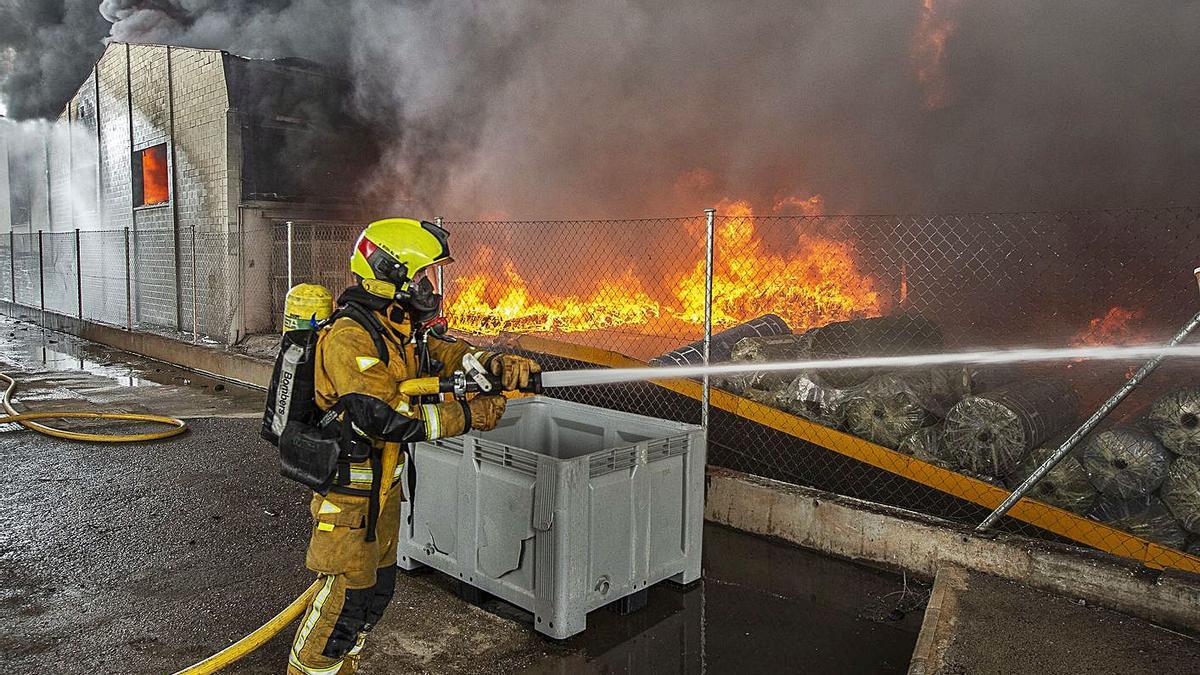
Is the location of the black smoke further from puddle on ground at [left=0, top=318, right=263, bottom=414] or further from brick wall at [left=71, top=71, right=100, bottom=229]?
puddle on ground at [left=0, top=318, right=263, bottom=414]

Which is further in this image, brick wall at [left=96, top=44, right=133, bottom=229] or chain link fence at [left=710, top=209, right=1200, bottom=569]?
brick wall at [left=96, top=44, right=133, bottom=229]

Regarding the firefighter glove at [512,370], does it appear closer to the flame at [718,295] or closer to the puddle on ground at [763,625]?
the puddle on ground at [763,625]

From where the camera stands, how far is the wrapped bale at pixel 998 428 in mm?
5309

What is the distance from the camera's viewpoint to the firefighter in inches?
113

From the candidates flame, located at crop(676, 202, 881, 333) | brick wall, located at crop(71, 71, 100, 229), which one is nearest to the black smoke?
brick wall, located at crop(71, 71, 100, 229)

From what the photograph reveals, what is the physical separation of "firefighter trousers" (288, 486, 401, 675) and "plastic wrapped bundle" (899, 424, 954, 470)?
3.90 metres

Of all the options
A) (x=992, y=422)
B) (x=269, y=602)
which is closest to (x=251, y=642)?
(x=269, y=602)

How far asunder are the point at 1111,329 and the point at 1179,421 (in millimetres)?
7334

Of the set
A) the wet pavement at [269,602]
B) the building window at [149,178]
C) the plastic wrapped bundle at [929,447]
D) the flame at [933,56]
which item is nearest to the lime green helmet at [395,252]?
the wet pavement at [269,602]

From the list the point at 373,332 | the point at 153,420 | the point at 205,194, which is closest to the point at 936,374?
the point at 373,332

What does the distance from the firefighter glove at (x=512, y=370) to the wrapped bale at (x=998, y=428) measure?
3.55 m

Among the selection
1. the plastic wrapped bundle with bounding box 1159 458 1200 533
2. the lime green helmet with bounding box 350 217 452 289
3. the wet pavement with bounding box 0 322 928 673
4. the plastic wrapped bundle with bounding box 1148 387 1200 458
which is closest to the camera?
the lime green helmet with bounding box 350 217 452 289

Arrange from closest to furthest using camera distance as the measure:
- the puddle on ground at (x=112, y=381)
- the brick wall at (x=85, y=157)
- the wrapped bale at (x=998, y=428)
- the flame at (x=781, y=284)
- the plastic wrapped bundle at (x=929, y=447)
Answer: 1. the wrapped bale at (x=998, y=428)
2. the plastic wrapped bundle at (x=929, y=447)
3. the puddle on ground at (x=112, y=381)
4. the flame at (x=781, y=284)
5. the brick wall at (x=85, y=157)

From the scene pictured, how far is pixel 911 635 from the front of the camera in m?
3.91
